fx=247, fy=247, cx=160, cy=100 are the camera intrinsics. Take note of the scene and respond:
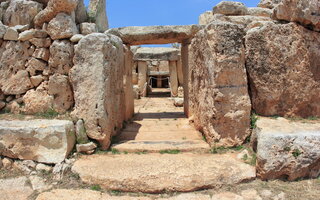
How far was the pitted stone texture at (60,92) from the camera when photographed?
4.23 m

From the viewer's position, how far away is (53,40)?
171 inches

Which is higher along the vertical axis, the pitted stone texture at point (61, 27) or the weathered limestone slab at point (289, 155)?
the pitted stone texture at point (61, 27)

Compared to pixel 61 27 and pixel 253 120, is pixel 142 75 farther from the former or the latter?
pixel 253 120

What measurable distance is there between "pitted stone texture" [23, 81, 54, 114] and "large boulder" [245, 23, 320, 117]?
11.5 feet

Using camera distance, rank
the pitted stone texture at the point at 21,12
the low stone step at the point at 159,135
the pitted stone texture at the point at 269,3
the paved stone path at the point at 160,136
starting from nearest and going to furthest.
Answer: the paved stone path at the point at 160,136 → the pitted stone texture at the point at 21,12 → the low stone step at the point at 159,135 → the pitted stone texture at the point at 269,3

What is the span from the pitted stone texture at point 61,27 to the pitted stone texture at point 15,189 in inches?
92.6

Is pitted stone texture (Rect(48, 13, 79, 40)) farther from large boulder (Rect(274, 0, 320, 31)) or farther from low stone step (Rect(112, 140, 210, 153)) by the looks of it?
large boulder (Rect(274, 0, 320, 31))

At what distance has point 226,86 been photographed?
3.86 meters

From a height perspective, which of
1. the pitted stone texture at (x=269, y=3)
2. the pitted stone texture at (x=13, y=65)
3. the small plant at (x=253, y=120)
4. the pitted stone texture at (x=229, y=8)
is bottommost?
the small plant at (x=253, y=120)

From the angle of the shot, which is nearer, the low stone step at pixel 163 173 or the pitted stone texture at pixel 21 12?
the low stone step at pixel 163 173

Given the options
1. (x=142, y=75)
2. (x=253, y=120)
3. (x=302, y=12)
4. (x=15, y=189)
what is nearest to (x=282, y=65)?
(x=302, y=12)

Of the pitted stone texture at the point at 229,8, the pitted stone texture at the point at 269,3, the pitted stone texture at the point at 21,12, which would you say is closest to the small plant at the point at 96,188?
the pitted stone texture at the point at 21,12

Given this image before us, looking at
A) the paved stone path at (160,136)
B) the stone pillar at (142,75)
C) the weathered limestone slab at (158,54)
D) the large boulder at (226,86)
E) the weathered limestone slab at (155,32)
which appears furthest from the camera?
the stone pillar at (142,75)

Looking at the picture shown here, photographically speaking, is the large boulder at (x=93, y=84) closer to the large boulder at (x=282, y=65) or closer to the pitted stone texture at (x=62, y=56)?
the pitted stone texture at (x=62, y=56)
